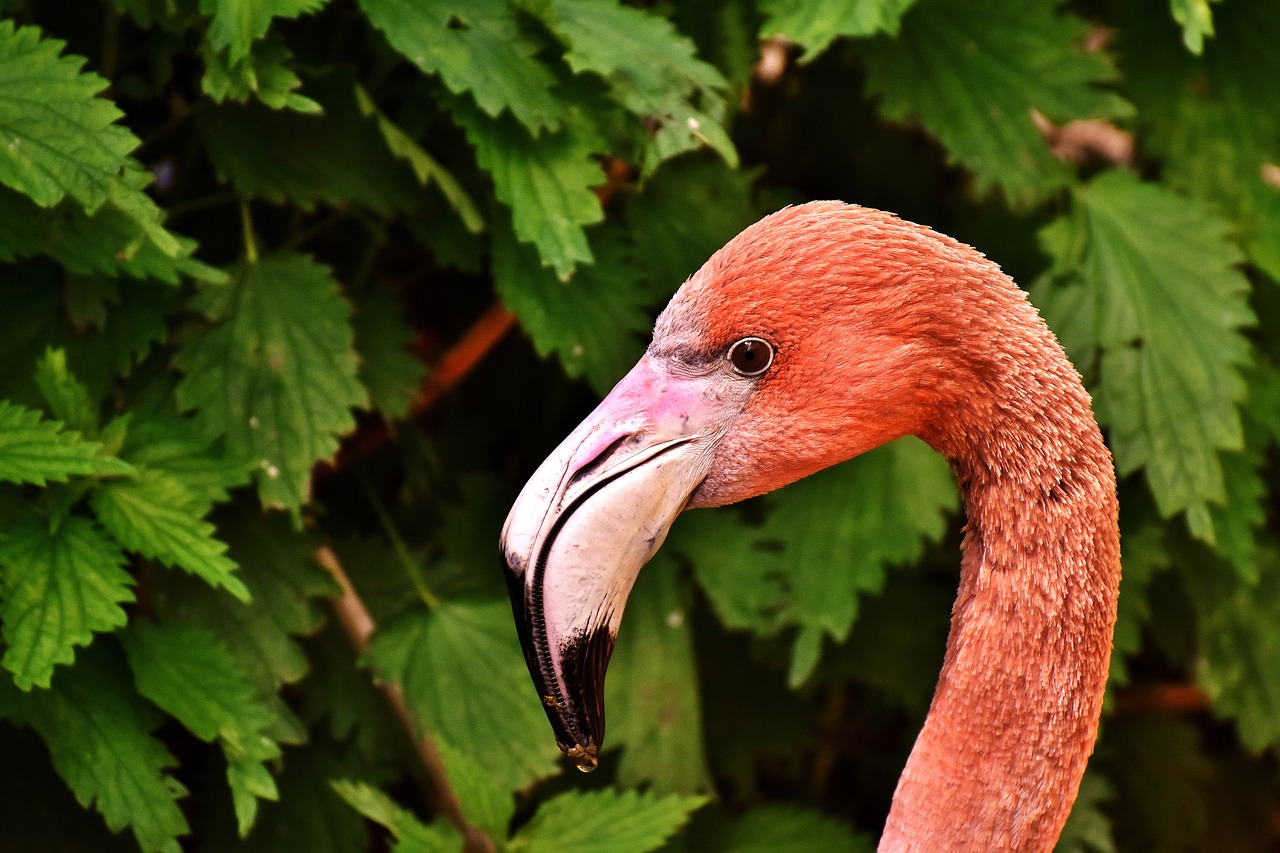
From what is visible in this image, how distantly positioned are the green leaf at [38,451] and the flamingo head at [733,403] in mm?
574

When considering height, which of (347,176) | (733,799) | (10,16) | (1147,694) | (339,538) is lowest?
(1147,694)

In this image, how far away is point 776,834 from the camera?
256 centimetres

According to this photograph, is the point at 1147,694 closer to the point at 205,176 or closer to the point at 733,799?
the point at 733,799

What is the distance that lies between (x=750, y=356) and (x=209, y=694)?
924 millimetres

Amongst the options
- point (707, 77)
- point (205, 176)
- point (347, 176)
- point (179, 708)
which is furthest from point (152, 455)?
point (707, 77)

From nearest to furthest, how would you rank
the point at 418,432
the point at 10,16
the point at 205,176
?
the point at 10,16 < the point at 205,176 < the point at 418,432

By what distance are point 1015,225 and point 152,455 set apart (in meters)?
1.76

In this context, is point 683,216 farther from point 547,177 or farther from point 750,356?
point 750,356

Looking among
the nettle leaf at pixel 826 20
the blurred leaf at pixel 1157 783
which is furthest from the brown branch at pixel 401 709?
the blurred leaf at pixel 1157 783

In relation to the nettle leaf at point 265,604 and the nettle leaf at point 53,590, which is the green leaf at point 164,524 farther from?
the nettle leaf at point 265,604

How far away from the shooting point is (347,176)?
83.9 inches

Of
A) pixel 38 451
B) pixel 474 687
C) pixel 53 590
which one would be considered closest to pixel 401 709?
pixel 474 687

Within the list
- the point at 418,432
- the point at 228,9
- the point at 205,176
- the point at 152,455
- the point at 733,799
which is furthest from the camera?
the point at 733,799

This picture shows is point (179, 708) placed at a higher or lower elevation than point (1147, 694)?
higher
